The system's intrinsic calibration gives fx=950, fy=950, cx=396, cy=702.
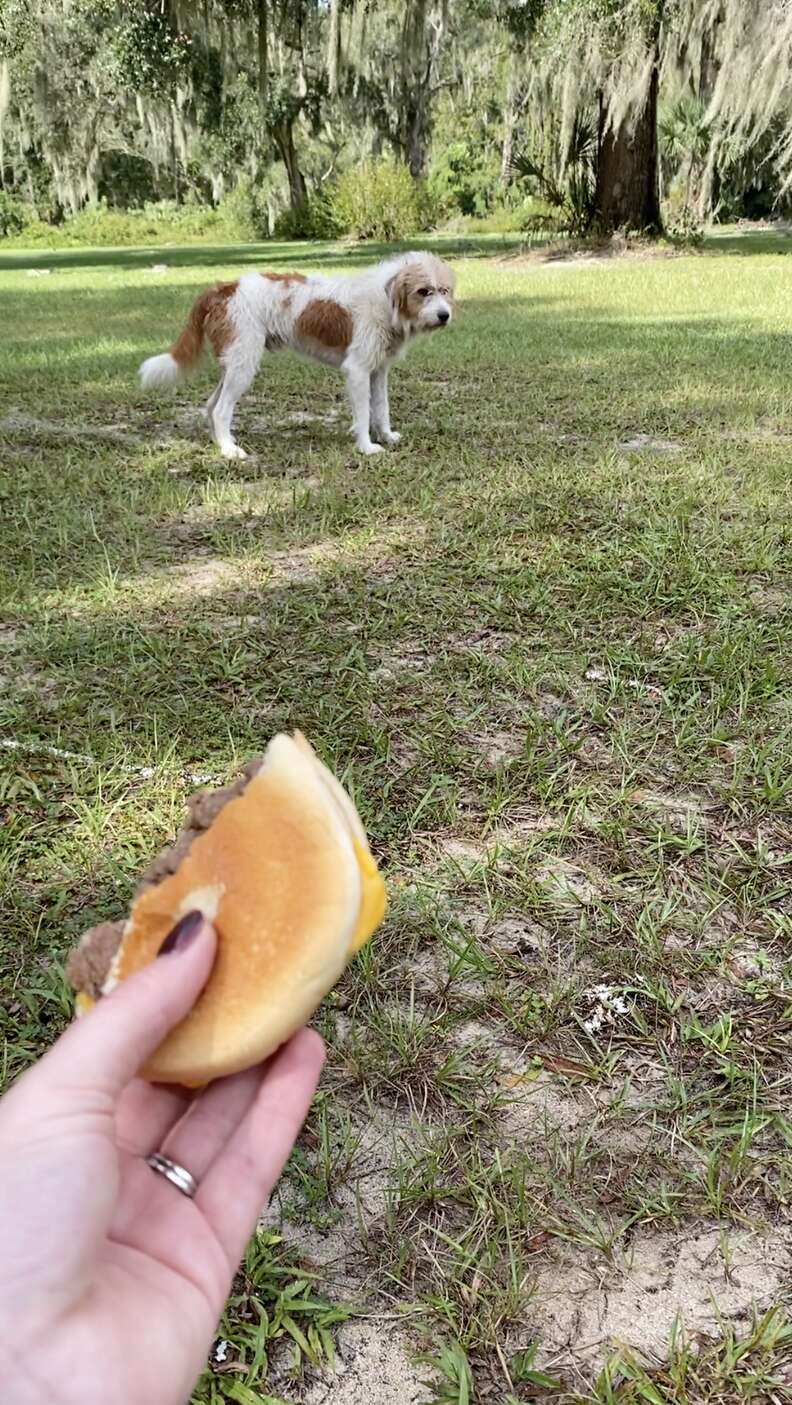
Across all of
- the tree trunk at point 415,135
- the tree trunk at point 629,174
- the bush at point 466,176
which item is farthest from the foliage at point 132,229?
the tree trunk at point 629,174

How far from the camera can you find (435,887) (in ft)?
6.91

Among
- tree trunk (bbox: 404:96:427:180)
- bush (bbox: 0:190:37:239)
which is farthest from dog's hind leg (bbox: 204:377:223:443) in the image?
bush (bbox: 0:190:37:239)

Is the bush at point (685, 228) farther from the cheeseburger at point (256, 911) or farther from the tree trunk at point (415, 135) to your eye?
the cheeseburger at point (256, 911)

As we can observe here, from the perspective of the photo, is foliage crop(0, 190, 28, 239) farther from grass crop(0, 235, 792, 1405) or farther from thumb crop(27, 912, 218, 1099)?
thumb crop(27, 912, 218, 1099)

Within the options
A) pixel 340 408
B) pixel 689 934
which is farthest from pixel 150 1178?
pixel 340 408

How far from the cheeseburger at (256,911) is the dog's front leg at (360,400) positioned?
462 cm

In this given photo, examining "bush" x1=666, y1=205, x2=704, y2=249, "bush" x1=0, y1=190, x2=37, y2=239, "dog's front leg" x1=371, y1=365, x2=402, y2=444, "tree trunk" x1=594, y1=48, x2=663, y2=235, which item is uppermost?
"bush" x1=0, y1=190, x2=37, y2=239

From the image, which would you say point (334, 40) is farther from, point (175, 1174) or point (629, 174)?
point (175, 1174)

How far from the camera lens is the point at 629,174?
18.2 meters

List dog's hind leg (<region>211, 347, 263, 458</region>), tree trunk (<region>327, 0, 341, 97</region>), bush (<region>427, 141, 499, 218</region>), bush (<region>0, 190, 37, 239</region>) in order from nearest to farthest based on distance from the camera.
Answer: dog's hind leg (<region>211, 347, 263, 458</region>) → tree trunk (<region>327, 0, 341, 97</region>) → bush (<region>427, 141, 499, 218</region>) → bush (<region>0, 190, 37, 239</region>)

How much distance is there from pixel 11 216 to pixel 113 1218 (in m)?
46.9

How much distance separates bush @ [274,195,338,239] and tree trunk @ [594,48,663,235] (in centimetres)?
1172

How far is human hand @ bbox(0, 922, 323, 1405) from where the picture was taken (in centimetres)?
87

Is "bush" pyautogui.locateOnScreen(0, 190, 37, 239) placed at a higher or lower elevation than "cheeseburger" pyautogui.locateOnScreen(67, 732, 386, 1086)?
higher
